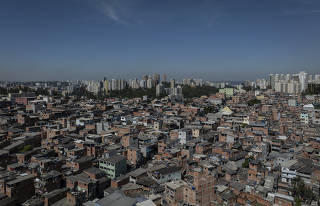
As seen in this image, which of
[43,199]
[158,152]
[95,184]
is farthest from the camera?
[158,152]

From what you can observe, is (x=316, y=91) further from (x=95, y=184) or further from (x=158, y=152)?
(x=95, y=184)

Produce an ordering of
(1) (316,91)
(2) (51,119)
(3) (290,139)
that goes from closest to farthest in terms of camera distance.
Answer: (3) (290,139)
(2) (51,119)
(1) (316,91)

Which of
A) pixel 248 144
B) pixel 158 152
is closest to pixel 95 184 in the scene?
pixel 158 152

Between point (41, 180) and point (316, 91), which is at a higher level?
point (316, 91)

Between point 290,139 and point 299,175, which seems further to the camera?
point 290,139

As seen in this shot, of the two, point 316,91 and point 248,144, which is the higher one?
point 316,91

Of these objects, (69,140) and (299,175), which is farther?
(69,140)

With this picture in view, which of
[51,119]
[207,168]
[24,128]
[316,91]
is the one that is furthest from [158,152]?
[316,91]

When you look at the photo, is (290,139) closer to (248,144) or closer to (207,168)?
(248,144)

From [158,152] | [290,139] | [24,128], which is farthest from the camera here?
[24,128]
